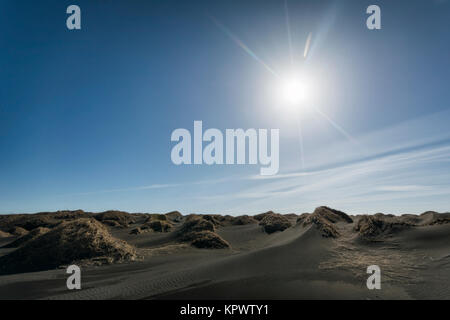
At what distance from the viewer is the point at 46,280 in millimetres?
7090

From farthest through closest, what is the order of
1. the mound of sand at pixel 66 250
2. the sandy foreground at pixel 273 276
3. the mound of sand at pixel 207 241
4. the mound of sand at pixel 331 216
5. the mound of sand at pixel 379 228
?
1. the mound of sand at pixel 331 216
2. the mound of sand at pixel 207 241
3. the mound of sand at pixel 379 228
4. the mound of sand at pixel 66 250
5. the sandy foreground at pixel 273 276

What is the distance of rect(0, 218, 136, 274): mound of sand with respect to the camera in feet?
29.9

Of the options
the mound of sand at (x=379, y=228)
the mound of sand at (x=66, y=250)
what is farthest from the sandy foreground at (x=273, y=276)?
the mound of sand at (x=379, y=228)

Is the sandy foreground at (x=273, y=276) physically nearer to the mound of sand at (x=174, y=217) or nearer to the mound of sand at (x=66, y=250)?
the mound of sand at (x=66, y=250)

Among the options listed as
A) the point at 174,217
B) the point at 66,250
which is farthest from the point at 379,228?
the point at 174,217

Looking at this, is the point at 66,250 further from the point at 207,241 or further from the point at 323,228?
the point at 323,228

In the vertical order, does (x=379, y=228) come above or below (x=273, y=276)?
below

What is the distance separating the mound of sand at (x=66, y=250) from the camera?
912 centimetres

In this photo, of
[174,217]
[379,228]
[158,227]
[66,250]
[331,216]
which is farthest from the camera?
[174,217]

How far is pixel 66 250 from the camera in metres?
9.63

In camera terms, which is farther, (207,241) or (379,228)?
(207,241)

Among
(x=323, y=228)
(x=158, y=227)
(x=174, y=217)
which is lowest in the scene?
(x=174, y=217)
